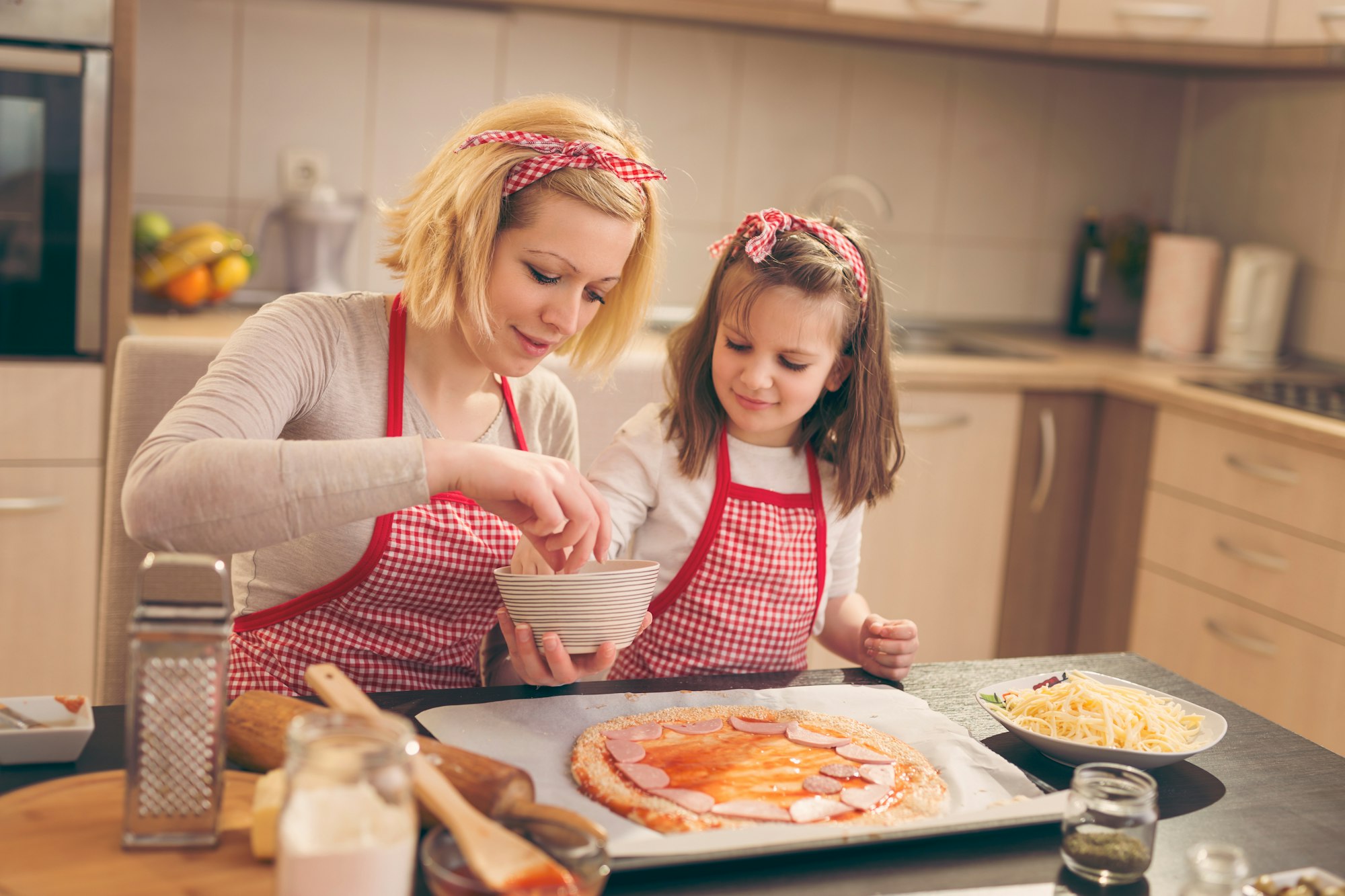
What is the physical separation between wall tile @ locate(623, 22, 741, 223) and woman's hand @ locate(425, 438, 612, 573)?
2.03 meters

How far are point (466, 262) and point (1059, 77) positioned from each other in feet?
8.05

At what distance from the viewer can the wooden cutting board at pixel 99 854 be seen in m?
0.75

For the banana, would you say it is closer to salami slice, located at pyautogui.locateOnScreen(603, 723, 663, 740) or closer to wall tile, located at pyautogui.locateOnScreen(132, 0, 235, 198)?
wall tile, located at pyautogui.locateOnScreen(132, 0, 235, 198)

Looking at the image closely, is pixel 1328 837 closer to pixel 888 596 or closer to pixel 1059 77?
pixel 888 596

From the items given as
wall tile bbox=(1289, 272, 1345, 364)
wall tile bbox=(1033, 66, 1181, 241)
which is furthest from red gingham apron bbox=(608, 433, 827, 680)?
wall tile bbox=(1033, 66, 1181, 241)

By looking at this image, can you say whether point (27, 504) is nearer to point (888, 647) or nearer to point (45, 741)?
point (45, 741)

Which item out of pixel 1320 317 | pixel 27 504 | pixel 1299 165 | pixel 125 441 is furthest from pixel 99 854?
pixel 1299 165

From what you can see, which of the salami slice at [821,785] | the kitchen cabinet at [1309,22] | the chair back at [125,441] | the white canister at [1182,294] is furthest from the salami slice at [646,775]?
the white canister at [1182,294]

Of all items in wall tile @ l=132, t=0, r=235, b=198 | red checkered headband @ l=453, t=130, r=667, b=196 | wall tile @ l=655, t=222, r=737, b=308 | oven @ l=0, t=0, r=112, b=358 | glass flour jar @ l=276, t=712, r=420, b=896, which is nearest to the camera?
glass flour jar @ l=276, t=712, r=420, b=896

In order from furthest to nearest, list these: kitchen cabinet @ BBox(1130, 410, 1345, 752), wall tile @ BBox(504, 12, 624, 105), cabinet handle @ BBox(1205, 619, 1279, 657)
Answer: wall tile @ BBox(504, 12, 624, 105), cabinet handle @ BBox(1205, 619, 1279, 657), kitchen cabinet @ BBox(1130, 410, 1345, 752)

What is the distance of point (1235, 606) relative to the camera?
2.50 m

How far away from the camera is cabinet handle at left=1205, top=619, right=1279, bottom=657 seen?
242cm

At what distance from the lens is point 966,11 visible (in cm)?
275

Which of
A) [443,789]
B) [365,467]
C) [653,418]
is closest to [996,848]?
[443,789]
